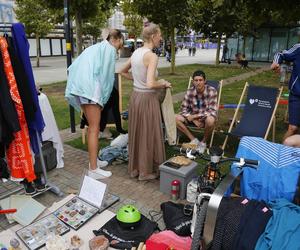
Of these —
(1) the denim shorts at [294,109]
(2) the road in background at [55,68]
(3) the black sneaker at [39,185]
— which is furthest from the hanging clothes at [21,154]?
(2) the road in background at [55,68]

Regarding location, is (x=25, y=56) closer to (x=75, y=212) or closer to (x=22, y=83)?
(x=22, y=83)

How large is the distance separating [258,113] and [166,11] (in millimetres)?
9447

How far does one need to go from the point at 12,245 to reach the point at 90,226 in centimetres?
74

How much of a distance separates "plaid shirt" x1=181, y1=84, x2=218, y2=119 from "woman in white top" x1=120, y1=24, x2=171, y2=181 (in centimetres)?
120

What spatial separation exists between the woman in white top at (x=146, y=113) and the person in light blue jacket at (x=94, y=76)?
11.4 inches

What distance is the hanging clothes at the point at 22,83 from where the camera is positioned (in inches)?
121

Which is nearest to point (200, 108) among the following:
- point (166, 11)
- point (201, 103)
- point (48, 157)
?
point (201, 103)

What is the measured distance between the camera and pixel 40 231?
3.03m

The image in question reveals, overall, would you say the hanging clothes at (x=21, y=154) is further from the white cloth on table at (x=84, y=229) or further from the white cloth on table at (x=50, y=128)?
the white cloth on table at (x=50, y=128)

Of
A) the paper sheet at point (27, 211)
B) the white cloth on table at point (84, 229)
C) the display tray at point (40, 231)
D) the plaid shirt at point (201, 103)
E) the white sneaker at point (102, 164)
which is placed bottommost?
the white cloth on table at point (84, 229)

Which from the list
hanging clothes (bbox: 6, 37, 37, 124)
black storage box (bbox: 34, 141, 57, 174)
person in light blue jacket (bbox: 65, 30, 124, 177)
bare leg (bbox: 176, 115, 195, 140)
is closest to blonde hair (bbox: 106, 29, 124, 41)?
person in light blue jacket (bbox: 65, 30, 124, 177)

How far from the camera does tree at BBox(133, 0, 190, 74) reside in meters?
12.8

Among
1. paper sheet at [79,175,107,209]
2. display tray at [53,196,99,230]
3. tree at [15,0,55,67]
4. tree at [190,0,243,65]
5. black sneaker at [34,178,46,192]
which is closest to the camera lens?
display tray at [53,196,99,230]

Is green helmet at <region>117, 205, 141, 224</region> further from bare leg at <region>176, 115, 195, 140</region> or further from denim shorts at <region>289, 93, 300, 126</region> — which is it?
denim shorts at <region>289, 93, 300, 126</region>
